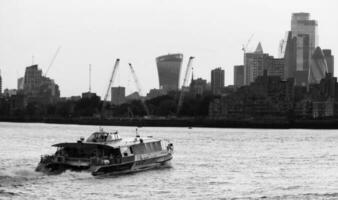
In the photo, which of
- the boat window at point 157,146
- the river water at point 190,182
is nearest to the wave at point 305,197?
the river water at point 190,182

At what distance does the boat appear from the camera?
65.9m

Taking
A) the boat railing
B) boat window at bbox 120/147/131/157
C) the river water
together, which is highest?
boat window at bbox 120/147/131/157

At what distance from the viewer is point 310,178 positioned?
6994 cm

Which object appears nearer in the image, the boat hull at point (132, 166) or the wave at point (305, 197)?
the wave at point (305, 197)

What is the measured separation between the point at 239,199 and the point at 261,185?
7899mm

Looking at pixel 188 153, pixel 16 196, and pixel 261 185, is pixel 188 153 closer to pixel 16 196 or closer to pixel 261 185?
pixel 261 185

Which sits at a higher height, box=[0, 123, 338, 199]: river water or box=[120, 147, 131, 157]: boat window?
box=[120, 147, 131, 157]: boat window

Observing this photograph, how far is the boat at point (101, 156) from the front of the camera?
65.9 m

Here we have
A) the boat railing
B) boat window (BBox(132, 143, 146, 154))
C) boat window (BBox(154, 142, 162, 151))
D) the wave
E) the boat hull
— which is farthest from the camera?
boat window (BBox(154, 142, 162, 151))

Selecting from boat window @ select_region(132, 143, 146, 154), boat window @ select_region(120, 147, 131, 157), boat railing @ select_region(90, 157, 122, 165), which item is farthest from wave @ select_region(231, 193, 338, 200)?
boat window @ select_region(132, 143, 146, 154)

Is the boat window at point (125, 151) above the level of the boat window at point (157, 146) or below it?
below

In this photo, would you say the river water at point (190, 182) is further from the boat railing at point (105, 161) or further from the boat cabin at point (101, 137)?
the boat cabin at point (101, 137)

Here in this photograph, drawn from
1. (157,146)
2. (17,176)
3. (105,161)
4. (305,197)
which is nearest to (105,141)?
(105,161)

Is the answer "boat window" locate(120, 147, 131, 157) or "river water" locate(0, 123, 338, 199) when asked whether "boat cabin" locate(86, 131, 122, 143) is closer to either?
"boat window" locate(120, 147, 131, 157)
